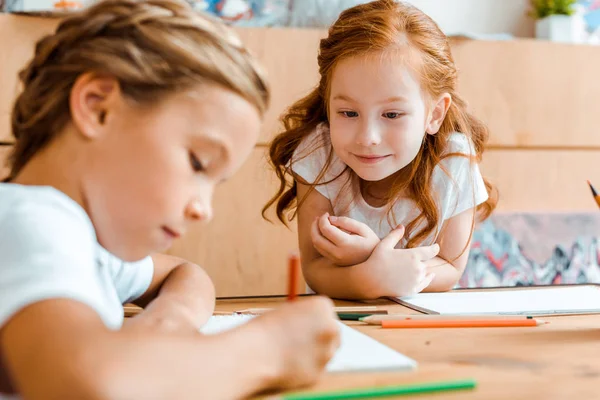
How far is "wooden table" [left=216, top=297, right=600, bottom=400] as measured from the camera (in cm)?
50

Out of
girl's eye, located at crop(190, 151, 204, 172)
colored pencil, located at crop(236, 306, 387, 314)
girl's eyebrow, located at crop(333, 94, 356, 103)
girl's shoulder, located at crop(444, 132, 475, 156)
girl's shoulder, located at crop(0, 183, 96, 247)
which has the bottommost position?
colored pencil, located at crop(236, 306, 387, 314)

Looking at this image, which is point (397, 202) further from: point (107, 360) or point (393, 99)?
point (107, 360)

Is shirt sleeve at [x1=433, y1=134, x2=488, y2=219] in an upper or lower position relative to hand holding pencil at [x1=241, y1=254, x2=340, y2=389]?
lower

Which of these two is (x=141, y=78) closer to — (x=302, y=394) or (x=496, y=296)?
(x=302, y=394)

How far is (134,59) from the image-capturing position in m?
0.52

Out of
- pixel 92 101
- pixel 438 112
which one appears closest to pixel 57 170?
pixel 92 101

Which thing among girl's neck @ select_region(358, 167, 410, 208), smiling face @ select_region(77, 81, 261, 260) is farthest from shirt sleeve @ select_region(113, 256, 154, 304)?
girl's neck @ select_region(358, 167, 410, 208)

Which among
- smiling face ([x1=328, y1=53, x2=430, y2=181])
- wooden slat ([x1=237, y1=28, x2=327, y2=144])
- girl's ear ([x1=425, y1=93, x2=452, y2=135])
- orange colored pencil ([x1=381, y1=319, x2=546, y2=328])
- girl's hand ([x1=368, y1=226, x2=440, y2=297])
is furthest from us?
wooden slat ([x1=237, y1=28, x2=327, y2=144])

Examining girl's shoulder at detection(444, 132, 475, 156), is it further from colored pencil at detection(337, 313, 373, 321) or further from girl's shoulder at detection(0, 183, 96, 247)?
girl's shoulder at detection(0, 183, 96, 247)

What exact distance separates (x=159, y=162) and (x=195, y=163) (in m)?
0.04

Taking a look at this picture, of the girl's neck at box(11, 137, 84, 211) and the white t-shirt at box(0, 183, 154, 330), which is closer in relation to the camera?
the white t-shirt at box(0, 183, 154, 330)

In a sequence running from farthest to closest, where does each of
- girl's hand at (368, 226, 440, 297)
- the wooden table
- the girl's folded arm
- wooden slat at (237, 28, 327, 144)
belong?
1. wooden slat at (237, 28, 327, 144)
2. girl's hand at (368, 226, 440, 297)
3. the wooden table
4. the girl's folded arm

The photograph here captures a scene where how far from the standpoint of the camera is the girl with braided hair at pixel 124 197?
40 cm

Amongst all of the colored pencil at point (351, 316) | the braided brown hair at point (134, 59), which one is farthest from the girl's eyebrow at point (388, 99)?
the braided brown hair at point (134, 59)
